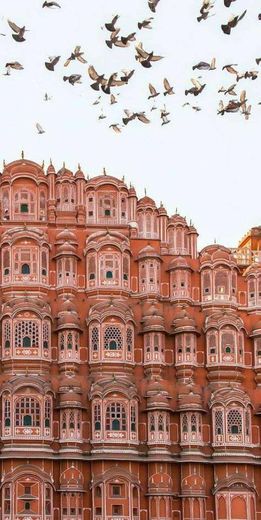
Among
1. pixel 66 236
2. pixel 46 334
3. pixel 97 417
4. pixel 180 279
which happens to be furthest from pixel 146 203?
pixel 97 417

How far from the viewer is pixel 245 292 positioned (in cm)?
6319

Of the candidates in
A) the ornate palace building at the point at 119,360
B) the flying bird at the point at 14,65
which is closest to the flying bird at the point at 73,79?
the flying bird at the point at 14,65

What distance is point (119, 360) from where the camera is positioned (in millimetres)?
59094

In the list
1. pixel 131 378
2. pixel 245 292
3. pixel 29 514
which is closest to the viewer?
pixel 29 514

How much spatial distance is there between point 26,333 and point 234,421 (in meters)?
11.0

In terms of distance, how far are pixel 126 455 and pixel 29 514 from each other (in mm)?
5290

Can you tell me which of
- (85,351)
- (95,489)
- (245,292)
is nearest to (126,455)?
(95,489)

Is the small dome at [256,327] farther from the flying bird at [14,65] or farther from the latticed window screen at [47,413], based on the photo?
the flying bird at [14,65]

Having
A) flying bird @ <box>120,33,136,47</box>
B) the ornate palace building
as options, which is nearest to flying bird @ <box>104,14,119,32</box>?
flying bird @ <box>120,33,136,47</box>

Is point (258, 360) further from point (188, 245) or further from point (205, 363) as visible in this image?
point (188, 245)

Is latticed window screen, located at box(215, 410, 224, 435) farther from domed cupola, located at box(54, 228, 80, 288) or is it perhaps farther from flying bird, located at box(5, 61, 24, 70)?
flying bird, located at box(5, 61, 24, 70)

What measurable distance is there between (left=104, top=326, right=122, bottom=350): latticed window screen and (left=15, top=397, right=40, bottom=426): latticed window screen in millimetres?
4750

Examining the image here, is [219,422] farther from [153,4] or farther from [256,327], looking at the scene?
[153,4]

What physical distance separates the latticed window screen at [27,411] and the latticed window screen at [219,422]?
876 cm
